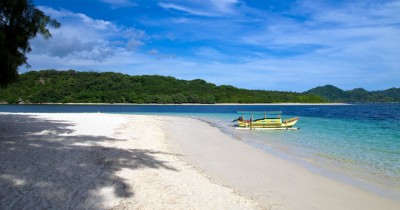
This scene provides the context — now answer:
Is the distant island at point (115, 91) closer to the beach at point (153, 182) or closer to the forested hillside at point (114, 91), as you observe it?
the forested hillside at point (114, 91)

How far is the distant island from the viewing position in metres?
121

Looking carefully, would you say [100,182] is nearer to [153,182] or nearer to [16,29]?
[153,182]

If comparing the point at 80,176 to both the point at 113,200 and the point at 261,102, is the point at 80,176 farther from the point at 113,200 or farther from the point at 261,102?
the point at 261,102

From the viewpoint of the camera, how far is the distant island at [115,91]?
12112 centimetres

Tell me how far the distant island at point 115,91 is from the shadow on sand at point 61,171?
395 ft

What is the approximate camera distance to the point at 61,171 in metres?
8.23

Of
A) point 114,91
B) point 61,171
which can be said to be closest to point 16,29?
point 61,171


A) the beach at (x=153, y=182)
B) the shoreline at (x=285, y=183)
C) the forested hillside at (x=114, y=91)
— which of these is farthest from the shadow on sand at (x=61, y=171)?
the forested hillside at (x=114, y=91)

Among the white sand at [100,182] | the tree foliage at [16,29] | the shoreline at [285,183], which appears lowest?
the shoreline at [285,183]

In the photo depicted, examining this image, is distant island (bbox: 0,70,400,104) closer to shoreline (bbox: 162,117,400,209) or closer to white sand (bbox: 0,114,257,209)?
white sand (bbox: 0,114,257,209)

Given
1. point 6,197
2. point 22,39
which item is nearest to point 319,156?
point 6,197

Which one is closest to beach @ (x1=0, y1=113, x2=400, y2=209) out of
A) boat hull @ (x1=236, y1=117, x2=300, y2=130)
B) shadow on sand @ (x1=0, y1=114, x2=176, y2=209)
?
shadow on sand @ (x1=0, y1=114, x2=176, y2=209)

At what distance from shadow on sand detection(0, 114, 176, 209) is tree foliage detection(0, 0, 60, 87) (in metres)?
3.57

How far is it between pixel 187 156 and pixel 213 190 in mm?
4958
